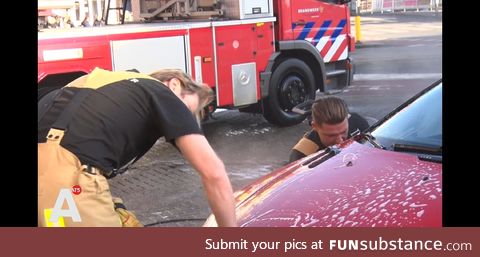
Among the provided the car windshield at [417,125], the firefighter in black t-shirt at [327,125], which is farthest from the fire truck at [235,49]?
the car windshield at [417,125]

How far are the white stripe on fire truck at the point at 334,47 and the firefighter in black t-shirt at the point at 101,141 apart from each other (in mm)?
7284

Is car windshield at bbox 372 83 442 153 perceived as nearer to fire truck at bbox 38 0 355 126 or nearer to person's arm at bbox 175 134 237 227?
person's arm at bbox 175 134 237 227

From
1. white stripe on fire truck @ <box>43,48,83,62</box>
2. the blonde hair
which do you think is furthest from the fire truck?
the blonde hair

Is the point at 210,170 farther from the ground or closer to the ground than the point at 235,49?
closer to the ground

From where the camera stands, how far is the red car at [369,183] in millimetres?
2395

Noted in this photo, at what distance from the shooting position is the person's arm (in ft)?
7.09

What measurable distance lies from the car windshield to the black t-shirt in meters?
1.30

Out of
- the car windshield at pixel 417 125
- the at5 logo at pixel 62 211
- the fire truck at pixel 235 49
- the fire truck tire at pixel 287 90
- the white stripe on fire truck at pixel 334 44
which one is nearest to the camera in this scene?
the at5 logo at pixel 62 211

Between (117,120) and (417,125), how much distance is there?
1689 millimetres

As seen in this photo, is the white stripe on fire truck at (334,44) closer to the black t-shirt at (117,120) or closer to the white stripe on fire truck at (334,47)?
the white stripe on fire truck at (334,47)

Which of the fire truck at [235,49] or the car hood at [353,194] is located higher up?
the fire truck at [235,49]

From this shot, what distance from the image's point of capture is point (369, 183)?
105 inches

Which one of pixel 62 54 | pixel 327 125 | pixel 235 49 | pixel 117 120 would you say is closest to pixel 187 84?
pixel 117 120

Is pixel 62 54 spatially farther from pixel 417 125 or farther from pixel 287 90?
pixel 417 125
